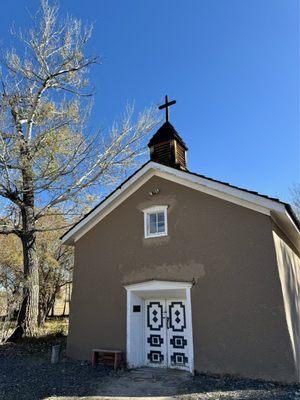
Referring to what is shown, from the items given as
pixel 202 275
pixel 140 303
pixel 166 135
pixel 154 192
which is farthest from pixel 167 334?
pixel 166 135

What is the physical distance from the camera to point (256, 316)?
28.4 feet

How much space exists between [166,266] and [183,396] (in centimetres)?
392

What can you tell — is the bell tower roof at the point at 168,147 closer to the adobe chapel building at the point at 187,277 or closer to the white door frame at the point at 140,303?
the adobe chapel building at the point at 187,277

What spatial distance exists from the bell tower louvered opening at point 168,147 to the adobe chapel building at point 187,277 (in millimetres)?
96

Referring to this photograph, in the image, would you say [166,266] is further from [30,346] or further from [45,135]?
[45,135]

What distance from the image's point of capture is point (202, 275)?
974 cm

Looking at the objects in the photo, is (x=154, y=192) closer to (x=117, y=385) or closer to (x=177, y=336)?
(x=177, y=336)

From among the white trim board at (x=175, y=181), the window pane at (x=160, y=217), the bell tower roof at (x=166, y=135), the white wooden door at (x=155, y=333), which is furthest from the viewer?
the bell tower roof at (x=166, y=135)

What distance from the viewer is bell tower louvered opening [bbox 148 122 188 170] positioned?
522 inches

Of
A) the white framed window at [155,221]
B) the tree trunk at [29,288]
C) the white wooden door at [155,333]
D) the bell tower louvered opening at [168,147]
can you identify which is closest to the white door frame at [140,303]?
the white wooden door at [155,333]

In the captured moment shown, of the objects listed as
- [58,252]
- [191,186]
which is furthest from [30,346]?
[58,252]

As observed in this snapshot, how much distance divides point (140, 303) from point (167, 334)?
55.5 inches

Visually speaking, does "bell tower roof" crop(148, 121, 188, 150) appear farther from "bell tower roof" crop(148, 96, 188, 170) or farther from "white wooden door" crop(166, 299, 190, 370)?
"white wooden door" crop(166, 299, 190, 370)

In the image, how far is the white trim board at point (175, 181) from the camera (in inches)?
365
